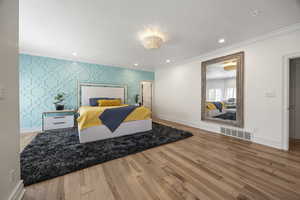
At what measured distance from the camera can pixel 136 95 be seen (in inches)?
214

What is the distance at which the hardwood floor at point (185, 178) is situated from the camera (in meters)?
1.23

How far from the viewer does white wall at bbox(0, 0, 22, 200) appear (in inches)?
37.1

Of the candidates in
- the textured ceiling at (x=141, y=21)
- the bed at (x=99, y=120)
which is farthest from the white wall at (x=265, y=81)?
the bed at (x=99, y=120)

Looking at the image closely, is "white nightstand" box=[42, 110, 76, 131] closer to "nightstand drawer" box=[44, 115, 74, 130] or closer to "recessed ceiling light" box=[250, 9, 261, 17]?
"nightstand drawer" box=[44, 115, 74, 130]

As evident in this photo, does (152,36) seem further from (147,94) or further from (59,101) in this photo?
(147,94)

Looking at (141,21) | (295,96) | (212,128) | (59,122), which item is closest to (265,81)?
(295,96)

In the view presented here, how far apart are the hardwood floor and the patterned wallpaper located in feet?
10.5

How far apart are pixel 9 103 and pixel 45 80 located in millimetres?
3428

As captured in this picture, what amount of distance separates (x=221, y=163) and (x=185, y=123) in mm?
2513

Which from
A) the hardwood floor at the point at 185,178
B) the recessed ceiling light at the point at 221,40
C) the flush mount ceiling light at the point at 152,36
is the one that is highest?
the recessed ceiling light at the point at 221,40

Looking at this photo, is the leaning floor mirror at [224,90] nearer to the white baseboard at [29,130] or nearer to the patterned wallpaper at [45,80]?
the patterned wallpaper at [45,80]

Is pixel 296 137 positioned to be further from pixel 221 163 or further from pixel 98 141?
pixel 98 141

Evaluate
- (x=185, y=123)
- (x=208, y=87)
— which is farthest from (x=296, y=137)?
(x=185, y=123)

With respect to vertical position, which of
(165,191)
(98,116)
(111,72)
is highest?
(111,72)
